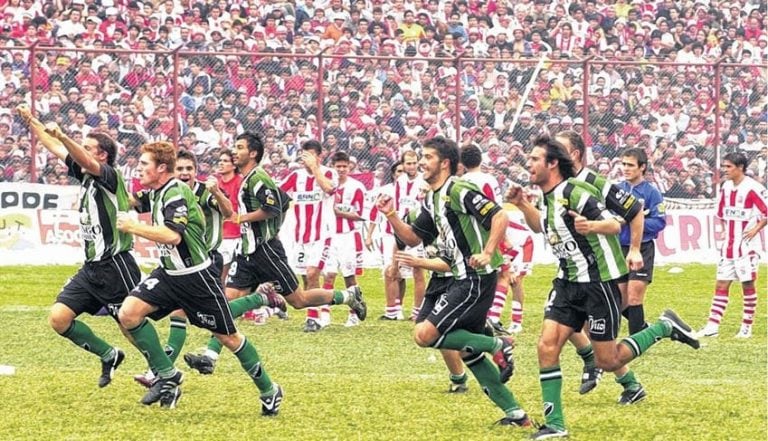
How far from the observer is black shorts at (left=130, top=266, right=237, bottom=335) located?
32.8 feet

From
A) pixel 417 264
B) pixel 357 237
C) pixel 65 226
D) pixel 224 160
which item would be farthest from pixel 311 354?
pixel 65 226

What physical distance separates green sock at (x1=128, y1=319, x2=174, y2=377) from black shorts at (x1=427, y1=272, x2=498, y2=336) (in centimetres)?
201

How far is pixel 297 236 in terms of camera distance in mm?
16969

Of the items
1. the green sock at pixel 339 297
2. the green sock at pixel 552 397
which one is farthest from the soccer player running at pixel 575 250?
the green sock at pixel 339 297

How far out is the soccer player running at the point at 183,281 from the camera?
9906 millimetres

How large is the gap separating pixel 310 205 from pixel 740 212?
16.3ft

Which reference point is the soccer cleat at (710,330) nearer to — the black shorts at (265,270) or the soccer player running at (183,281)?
the black shorts at (265,270)

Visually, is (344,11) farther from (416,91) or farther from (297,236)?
(297,236)

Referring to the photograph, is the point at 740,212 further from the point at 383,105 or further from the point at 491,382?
the point at 383,105

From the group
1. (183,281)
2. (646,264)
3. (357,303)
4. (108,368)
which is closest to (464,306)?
(183,281)

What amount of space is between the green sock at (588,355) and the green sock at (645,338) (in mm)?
630

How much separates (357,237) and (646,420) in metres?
7.74

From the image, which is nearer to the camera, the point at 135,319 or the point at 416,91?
the point at 135,319

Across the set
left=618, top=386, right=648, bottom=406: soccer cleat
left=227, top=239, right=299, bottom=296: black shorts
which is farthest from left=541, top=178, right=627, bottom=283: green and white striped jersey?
left=227, top=239, right=299, bottom=296: black shorts
